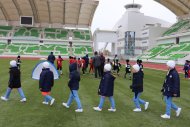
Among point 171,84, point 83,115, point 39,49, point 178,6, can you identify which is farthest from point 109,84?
point 178,6

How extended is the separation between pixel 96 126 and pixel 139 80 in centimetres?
267

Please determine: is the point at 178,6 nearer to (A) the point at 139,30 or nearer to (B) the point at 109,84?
(A) the point at 139,30

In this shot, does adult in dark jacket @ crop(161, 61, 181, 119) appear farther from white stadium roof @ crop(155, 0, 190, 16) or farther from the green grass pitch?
white stadium roof @ crop(155, 0, 190, 16)

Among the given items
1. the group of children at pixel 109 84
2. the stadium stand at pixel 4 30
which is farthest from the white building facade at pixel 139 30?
the group of children at pixel 109 84

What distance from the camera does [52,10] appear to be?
2830 inches

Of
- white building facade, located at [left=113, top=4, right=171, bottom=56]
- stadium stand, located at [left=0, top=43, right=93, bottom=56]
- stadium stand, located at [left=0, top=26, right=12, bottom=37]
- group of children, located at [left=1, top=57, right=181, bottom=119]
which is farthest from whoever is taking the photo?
white building facade, located at [left=113, top=4, right=171, bottom=56]

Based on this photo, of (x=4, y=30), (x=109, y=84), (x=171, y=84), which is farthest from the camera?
(x=4, y=30)

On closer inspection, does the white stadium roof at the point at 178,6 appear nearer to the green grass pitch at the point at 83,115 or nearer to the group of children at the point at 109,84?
the green grass pitch at the point at 83,115

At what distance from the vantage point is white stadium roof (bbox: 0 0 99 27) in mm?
67562

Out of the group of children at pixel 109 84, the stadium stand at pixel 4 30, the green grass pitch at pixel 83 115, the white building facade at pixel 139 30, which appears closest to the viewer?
the green grass pitch at pixel 83 115

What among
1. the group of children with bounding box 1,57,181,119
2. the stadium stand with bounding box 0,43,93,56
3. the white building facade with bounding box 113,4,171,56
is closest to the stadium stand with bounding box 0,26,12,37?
the stadium stand with bounding box 0,43,93,56

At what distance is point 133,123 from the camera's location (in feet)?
26.8

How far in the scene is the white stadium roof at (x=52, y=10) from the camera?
2660 inches

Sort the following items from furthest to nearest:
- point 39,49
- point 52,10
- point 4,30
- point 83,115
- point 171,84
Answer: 1. point 4,30
2. point 52,10
3. point 39,49
4. point 83,115
5. point 171,84
